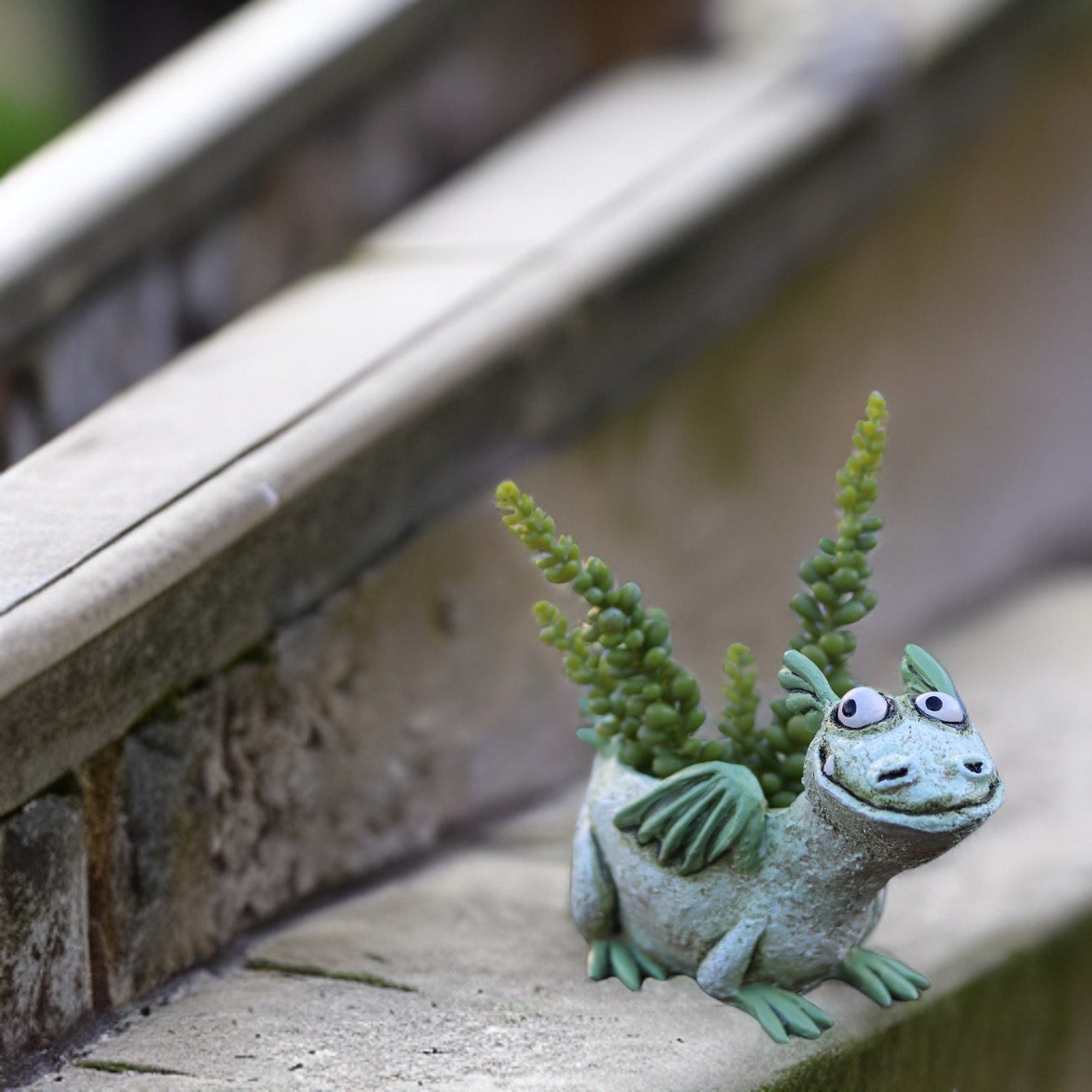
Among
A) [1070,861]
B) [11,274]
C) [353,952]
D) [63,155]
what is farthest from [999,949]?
[63,155]

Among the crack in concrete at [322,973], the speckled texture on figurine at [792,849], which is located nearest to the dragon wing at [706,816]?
the speckled texture on figurine at [792,849]

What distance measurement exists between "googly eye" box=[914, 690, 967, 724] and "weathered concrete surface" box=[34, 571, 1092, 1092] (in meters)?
0.47

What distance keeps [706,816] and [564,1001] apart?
0.35 m

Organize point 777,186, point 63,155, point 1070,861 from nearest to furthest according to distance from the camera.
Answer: point 1070,861, point 63,155, point 777,186

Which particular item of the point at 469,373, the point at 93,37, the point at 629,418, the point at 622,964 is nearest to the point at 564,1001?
the point at 622,964

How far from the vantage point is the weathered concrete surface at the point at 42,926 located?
188 cm

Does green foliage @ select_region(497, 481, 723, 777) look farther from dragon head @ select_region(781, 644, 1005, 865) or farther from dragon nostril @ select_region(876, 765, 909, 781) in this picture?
dragon nostril @ select_region(876, 765, 909, 781)

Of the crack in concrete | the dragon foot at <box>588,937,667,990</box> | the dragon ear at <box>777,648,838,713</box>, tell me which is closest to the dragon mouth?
the dragon ear at <box>777,648,838,713</box>

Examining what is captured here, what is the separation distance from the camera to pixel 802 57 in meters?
3.47

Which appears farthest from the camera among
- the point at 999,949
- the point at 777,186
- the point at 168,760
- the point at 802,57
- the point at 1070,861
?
the point at 802,57

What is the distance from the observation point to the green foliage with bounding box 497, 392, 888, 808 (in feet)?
6.07

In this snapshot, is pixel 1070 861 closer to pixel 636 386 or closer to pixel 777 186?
pixel 636 386

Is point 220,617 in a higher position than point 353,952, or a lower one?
higher

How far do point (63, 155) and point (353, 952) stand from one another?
1663mm
